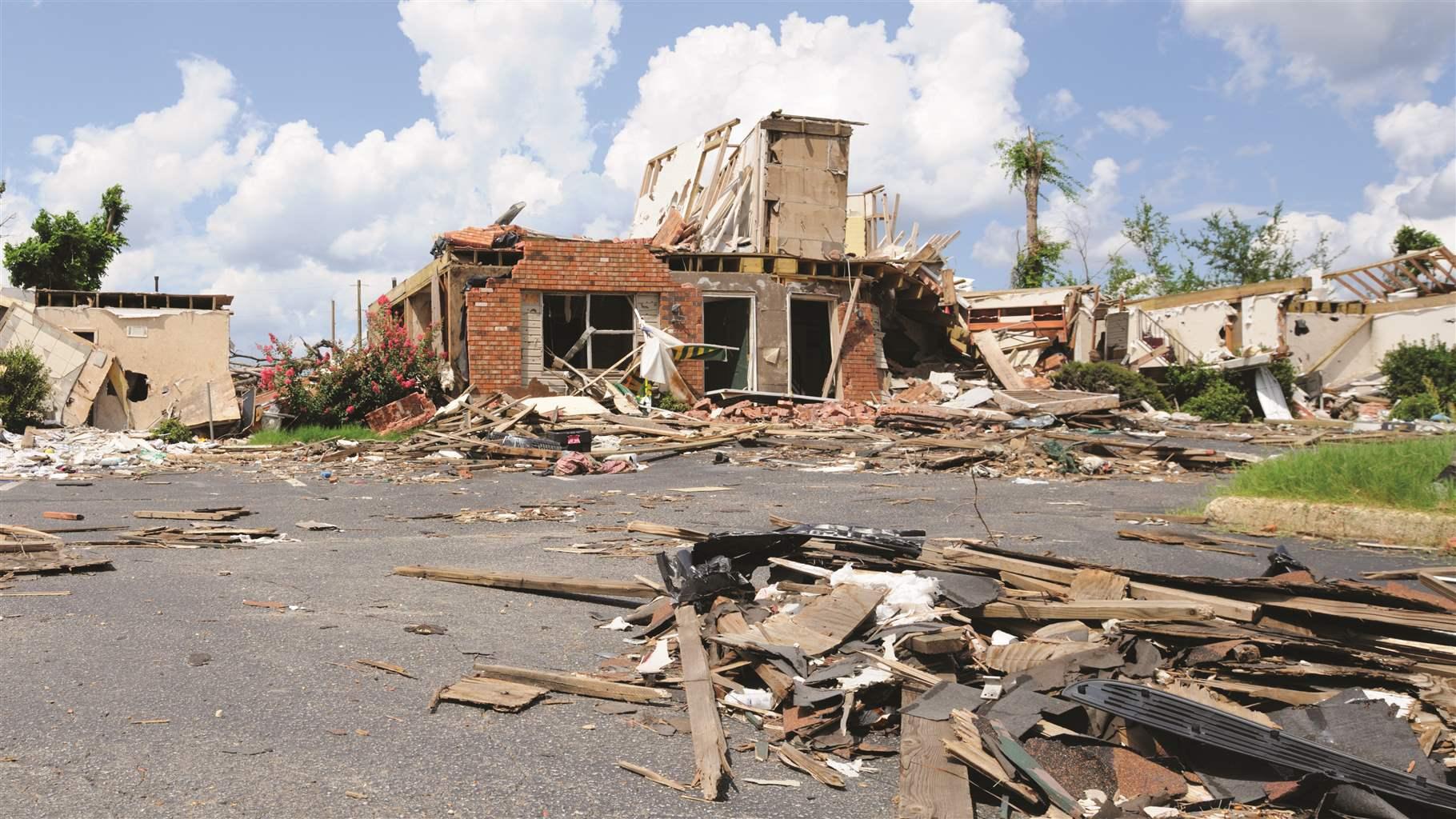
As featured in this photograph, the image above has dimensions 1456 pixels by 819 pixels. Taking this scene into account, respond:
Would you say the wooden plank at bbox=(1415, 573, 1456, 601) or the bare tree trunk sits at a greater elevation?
the bare tree trunk

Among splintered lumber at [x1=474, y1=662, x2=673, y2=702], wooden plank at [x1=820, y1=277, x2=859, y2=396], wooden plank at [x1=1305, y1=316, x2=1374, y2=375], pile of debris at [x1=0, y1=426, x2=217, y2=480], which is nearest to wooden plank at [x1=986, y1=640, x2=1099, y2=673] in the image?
splintered lumber at [x1=474, y1=662, x2=673, y2=702]

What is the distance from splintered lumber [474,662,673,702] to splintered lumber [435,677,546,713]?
3 cm

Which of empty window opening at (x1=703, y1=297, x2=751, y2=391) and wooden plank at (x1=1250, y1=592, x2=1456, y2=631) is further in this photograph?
empty window opening at (x1=703, y1=297, x2=751, y2=391)

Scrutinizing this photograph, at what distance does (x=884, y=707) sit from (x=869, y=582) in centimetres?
Answer: 119

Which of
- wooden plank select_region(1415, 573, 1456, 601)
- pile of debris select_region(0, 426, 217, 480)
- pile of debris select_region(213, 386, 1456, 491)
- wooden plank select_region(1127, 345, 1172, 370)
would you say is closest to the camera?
wooden plank select_region(1415, 573, 1456, 601)

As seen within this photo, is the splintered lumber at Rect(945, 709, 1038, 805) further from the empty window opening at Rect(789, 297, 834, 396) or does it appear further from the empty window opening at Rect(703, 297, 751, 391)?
the empty window opening at Rect(789, 297, 834, 396)

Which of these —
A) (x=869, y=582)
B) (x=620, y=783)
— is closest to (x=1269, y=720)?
(x=869, y=582)

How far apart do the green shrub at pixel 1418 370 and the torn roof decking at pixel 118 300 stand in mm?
28164

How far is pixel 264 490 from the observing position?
11.6m

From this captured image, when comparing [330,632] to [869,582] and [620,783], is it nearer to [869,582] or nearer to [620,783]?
[620,783]

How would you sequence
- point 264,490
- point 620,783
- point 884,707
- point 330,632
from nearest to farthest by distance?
point 620,783 < point 884,707 < point 330,632 < point 264,490

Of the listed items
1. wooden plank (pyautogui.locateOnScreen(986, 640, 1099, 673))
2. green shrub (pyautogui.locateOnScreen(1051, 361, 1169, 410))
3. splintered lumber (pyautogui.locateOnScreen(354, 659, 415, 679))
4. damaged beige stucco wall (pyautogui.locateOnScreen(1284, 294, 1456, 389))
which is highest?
damaged beige stucco wall (pyautogui.locateOnScreen(1284, 294, 1456, 389))

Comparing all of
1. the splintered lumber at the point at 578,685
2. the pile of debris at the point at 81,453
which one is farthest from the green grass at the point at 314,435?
the splintered lumber at the point at 578,685

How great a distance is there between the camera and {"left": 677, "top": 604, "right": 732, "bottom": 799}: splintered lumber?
10.9ft
